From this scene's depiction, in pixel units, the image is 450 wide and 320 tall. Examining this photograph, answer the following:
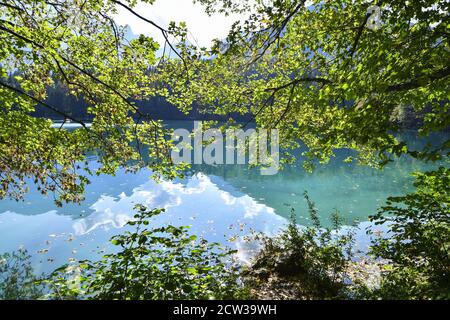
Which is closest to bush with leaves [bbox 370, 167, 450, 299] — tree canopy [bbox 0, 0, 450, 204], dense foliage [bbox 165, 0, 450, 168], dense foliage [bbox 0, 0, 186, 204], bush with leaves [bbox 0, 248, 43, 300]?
tree canopy [bbox 0, 0, 450, 204]

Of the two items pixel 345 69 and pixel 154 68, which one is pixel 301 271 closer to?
pixel 345 69

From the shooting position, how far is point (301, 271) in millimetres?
10805

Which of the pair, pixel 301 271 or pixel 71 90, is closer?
pixel 71 90

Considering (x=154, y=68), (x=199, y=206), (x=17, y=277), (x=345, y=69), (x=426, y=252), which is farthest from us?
(x=199, y=206)

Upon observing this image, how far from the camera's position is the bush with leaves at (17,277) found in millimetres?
10305

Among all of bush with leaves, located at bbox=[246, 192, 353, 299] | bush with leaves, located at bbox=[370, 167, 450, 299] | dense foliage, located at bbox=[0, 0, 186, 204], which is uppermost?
dense foliage, located at bbox=[0, 0, 186, 204]

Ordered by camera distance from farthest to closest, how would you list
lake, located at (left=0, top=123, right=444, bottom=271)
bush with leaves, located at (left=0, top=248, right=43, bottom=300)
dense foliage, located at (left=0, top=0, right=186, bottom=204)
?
lake, located at (left=0, top=123, right=444, bottom=271), bush with leaves, located at (left=0, top=248, right=43, bottom=300), dense foliage, located at (left=0, top=0, right=186, bottom=204)

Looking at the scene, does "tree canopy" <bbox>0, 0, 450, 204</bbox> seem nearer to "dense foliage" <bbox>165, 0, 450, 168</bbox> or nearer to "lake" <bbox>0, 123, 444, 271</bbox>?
"dense foliage" <bbox>165, 0, 450, 168</bbox>

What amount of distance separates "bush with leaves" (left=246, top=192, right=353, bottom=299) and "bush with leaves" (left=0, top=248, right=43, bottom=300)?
7.02 m

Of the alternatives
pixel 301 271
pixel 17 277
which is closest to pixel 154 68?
pixel 301 271

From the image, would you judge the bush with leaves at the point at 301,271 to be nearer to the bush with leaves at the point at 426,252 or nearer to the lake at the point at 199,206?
the bush with leaves at the point at 426,252

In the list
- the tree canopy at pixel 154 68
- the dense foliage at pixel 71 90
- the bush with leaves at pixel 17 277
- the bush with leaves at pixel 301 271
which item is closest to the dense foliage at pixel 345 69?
the tree canopy at pixel 154 68

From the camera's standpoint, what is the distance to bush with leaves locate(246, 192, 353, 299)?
950 cm

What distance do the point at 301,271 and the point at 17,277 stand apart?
10.8m
